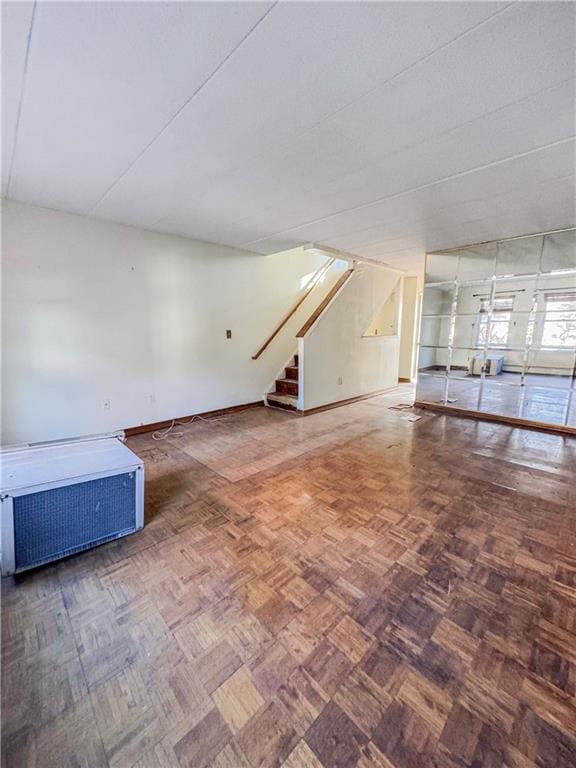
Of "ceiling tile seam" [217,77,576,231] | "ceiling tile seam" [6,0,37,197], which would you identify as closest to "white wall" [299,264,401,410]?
"ceiling tile seam" [217,77,576,231]

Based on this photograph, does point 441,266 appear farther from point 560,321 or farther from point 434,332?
point 560,321

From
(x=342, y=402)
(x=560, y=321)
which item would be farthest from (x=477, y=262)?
(x=342, y=402)

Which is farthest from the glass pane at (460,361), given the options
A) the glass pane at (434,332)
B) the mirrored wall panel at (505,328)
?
the glass pane at (434,332)

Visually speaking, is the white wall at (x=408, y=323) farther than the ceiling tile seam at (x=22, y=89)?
Yes

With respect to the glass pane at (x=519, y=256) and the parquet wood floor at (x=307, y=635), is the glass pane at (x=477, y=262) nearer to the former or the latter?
the glass pane at (x=519, y=256)

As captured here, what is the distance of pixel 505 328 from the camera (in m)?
4.32

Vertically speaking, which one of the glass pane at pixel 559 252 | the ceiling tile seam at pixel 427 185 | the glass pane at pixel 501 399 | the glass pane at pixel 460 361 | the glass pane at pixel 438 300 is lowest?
the glass pane at pixel 501 399

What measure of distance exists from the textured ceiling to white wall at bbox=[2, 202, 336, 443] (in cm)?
47

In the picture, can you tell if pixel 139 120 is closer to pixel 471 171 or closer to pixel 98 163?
pixel 98 163

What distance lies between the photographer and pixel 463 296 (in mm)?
4691

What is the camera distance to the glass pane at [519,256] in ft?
12.9

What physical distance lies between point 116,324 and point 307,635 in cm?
342

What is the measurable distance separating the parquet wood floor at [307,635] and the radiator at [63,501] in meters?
0.10

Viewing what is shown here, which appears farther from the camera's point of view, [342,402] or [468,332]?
[342,402]
